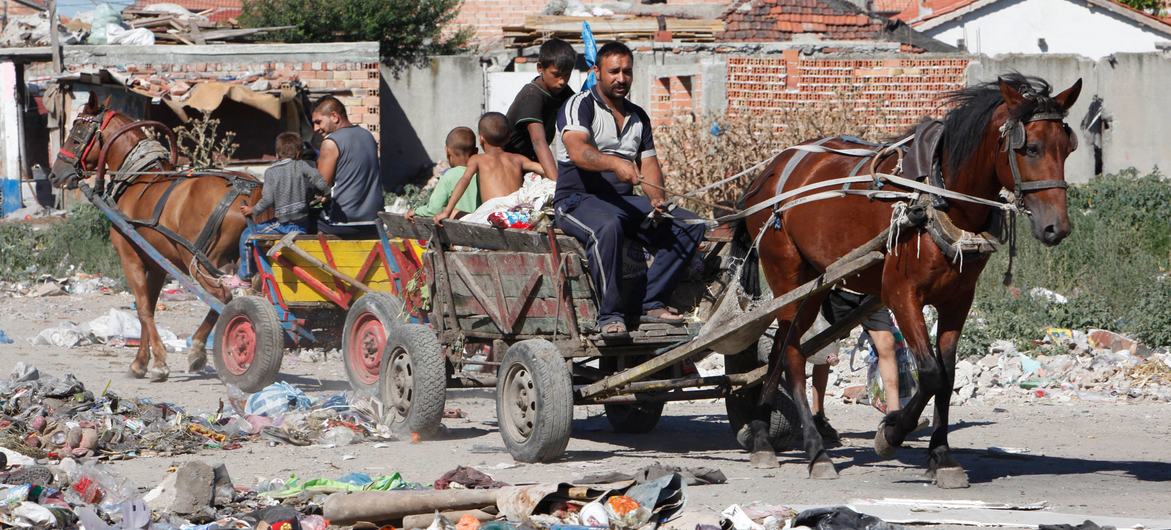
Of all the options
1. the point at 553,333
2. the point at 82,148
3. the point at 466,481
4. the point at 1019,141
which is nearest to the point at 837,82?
the point at 82,148

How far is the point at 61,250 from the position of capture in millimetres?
18688

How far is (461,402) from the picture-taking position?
1093 cm

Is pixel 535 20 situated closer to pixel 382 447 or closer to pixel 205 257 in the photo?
pixel 205 257

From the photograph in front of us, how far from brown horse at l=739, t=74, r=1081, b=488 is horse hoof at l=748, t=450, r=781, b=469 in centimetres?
5

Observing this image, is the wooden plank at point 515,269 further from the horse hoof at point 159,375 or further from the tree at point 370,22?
the tree at point 370,22

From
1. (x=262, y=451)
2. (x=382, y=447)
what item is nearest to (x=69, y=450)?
(x=262, y=451)

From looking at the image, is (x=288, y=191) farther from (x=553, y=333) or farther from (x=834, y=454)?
(x=834, y=454)

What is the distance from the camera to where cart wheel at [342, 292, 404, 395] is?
9719 mm

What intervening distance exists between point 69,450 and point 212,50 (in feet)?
56.2

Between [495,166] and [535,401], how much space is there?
2.01 m

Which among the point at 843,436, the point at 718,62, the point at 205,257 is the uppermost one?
the point at 718,62

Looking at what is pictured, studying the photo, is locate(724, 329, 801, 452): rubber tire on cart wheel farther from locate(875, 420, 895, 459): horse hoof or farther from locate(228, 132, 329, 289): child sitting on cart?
locate(228, 132, 329, 289): child sitting on cart

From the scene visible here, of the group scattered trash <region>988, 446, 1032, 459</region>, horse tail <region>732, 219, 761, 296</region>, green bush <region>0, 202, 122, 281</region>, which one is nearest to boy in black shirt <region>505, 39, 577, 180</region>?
horse tail <region>732, 219, 761, 296</region>

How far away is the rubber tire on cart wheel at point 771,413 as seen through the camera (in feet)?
27.2
